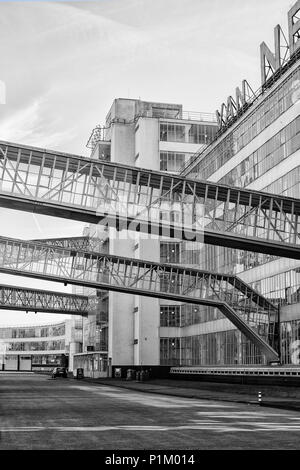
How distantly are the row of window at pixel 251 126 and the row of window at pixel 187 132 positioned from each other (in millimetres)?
8680

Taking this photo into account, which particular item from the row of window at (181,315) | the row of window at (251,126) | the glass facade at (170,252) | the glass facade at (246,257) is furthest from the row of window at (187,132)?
the row of window at (181,315)

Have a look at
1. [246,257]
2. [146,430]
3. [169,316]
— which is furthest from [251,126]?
[146,430]

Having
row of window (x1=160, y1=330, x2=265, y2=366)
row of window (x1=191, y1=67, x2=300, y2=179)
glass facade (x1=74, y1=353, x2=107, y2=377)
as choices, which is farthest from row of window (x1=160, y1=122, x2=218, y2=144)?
glass facade (x1=74, y1=353, x2=107, y2=377)

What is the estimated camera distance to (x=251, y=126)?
60.4 m

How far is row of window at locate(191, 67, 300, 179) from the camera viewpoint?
170 feet

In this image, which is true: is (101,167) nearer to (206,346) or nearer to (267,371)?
(267,371)

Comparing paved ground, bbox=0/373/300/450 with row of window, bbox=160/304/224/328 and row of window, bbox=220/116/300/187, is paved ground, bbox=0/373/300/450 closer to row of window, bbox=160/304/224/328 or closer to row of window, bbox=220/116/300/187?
row of window, bbox=220/116/300/187

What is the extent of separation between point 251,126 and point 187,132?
26.7 m

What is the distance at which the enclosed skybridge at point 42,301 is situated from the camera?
92125 mm

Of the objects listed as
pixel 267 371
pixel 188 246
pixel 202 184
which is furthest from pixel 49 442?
pixel 188 246

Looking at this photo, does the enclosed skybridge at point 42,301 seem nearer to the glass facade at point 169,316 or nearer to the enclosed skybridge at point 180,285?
the glass facade at point 169,316

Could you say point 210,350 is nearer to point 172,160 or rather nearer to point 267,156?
point 267,156

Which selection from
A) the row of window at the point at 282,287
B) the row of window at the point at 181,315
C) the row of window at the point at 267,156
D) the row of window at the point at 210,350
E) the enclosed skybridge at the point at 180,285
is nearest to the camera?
the row of window at the point at 282,287

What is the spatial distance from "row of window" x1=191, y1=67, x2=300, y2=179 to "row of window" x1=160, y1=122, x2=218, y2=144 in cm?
868
